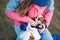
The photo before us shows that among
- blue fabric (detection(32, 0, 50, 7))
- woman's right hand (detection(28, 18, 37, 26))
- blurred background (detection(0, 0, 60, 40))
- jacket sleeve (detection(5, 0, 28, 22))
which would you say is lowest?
blurred background (detection(0, 0, 60, 40))

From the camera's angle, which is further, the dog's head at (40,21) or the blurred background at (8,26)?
the blurred background at (8,26)

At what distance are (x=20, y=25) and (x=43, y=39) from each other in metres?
0.33

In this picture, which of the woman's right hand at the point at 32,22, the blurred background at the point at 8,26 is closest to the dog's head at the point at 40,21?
the woman's right hand at the point at 32,22

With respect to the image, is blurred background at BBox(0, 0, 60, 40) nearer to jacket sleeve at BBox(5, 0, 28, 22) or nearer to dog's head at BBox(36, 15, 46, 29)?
jacket sleeve at BBox(5, 0, 28, 22)

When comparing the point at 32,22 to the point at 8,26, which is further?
the point at 8,26

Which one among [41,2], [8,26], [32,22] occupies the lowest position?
[8,26]

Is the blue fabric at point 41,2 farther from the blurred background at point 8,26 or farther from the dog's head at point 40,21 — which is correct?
the blurred background at point 8,26

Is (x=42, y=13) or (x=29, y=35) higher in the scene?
(x=42, y=13)

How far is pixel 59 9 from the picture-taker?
4.48 metres

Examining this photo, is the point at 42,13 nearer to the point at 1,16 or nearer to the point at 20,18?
the point at 20,18

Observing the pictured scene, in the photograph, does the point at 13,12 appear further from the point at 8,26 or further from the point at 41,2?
the point at 8,26

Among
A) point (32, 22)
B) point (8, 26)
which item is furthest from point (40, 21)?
point (8, 26)

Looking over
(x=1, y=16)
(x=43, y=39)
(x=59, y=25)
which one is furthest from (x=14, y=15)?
(x=59, y=25)

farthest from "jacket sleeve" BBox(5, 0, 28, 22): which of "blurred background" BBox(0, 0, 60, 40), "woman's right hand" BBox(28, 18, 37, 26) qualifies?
"blurred background" BBox(0, 0, 60, 40)
